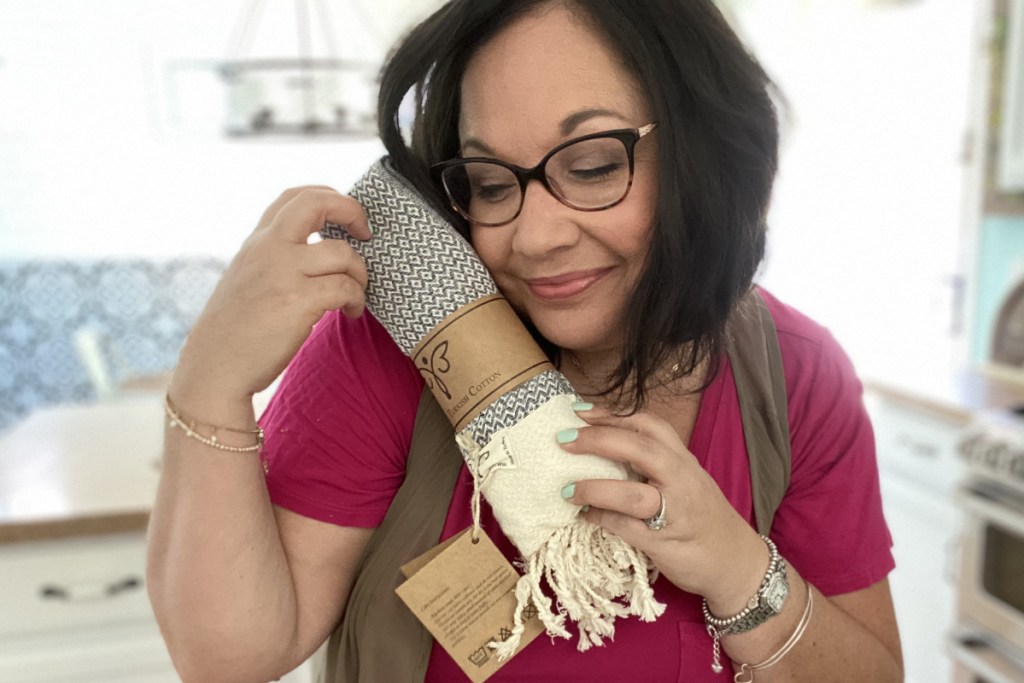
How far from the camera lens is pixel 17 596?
1285 millimetres

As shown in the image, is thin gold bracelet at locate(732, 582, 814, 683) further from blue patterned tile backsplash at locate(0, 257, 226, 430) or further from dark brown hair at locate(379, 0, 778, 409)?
blue patterned tile backsplash at locate(0, 257, 226, 430)

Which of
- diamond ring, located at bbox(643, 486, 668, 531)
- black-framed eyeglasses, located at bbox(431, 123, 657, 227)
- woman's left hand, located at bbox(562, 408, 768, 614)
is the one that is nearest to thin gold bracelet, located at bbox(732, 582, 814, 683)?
woman's left hand, located at bbox(562, 408, 768, 614)

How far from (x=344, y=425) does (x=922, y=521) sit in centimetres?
183

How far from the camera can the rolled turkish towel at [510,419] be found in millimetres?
662

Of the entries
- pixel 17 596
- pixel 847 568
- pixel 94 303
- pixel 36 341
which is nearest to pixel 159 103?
pixel 94 303

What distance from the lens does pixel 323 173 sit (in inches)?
140

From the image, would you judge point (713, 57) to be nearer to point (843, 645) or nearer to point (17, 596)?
point (843, 645)

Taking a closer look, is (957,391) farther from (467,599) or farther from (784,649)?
(467,599)

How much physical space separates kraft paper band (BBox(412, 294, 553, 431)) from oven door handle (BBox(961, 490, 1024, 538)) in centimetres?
139

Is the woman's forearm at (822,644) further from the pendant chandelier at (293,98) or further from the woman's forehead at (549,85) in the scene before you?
the pendant chandelier at (293,98)

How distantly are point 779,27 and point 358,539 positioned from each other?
3617 millimetres

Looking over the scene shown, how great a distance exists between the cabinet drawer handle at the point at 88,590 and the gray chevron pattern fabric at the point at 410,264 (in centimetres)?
93

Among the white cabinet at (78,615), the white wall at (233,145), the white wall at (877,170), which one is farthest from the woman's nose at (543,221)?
the white wall at (233,145)

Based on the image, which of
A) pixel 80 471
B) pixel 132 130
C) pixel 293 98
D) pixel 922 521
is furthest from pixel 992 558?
pixel 132 130
